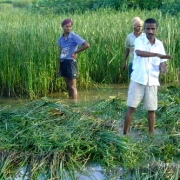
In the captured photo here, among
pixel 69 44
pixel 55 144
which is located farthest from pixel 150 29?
pixel 69 44

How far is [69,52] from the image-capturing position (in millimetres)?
7070

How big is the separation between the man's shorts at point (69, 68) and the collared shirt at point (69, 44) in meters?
0.08

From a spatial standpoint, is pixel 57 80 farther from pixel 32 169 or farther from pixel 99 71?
pixel 32 169

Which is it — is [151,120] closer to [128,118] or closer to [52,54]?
[128,118]

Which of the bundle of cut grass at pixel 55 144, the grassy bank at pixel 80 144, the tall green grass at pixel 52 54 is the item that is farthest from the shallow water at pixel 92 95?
the bundle of cut grass at pixel 55 144

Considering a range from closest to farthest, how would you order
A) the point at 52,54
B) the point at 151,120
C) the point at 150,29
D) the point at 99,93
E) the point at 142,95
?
the point at 150,29, the point at 142,95, the point at 151,120, the point at 52,54, the point at 99,93

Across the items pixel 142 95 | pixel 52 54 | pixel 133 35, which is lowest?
pixel 142 95

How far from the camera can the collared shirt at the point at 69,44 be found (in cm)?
692

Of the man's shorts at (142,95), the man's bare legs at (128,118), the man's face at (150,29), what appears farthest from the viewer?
the man's bare legs at (128,118)

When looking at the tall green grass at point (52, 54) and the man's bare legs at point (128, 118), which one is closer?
the man's bare legs at point (128, 118)

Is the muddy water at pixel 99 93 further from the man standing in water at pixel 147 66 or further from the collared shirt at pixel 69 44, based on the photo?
the man standing in water at pixel 147 66

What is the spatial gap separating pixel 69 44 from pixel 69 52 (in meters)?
0.13

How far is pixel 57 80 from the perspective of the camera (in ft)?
26.9

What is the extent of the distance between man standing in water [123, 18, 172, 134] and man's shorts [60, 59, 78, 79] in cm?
221
